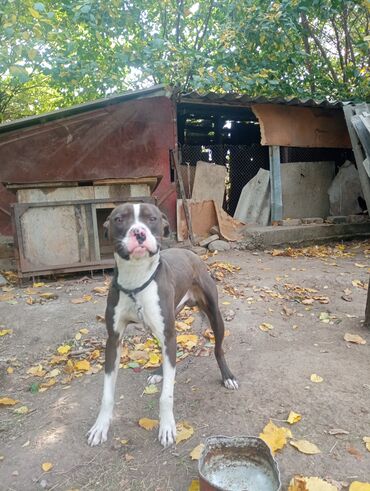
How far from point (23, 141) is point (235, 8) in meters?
5.89

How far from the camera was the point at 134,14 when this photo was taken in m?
9.81

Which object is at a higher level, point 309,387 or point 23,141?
point 23,141

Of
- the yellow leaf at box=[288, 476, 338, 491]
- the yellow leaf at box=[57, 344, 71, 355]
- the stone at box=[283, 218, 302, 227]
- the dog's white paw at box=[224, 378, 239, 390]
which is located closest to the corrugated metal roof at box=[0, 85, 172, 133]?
the stone at box=[283, 218, 302, 227]

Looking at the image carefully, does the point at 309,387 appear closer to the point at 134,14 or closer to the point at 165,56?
the point at 165,56

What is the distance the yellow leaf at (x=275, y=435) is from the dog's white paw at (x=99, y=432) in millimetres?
1006

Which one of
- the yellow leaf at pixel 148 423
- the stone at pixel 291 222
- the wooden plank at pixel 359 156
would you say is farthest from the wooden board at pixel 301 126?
the yellow leaf at pixel 148 423

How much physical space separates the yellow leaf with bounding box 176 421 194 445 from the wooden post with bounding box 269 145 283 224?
7.18 metres

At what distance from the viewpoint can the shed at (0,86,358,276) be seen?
7.58m

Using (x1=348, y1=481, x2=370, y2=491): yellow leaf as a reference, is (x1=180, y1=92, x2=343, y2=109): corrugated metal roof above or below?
above

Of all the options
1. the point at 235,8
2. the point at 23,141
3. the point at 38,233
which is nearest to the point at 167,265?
the point at 38,233

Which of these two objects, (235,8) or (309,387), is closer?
(309,387)

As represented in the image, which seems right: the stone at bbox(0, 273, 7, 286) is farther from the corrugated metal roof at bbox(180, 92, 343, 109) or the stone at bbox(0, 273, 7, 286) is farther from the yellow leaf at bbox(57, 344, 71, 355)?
the corrugated metal roof at bbox(180, 92, 343, 109)

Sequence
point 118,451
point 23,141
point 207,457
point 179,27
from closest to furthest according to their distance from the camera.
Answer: point 207,457
point 118,451
point 23,141
point 179,27

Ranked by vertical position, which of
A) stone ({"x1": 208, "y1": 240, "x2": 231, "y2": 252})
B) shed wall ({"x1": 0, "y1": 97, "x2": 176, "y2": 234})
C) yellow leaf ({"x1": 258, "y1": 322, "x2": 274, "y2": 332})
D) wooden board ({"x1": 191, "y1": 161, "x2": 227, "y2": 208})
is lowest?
yellow leaf ({"x1": 258, "y1": 322, "x2": 274, "y2": 332})
